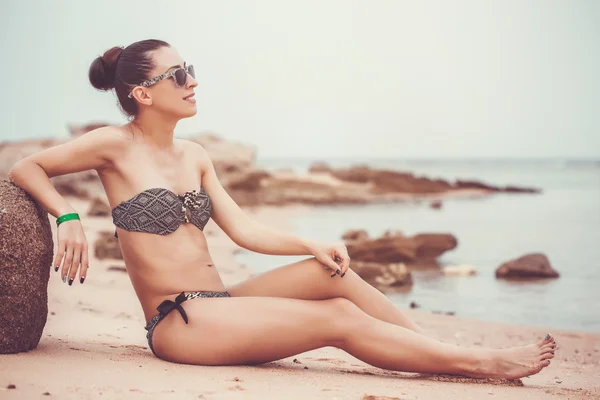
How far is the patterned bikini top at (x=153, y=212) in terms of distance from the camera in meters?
3.59

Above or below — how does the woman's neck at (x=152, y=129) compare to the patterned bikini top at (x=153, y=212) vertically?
above

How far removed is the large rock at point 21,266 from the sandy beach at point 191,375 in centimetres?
11

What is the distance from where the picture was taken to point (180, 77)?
3.79 m

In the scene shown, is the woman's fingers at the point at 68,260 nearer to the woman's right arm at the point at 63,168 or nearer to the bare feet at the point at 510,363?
the woman's right arm at the point at 63,168

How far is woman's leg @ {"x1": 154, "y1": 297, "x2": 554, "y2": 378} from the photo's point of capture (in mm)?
3447

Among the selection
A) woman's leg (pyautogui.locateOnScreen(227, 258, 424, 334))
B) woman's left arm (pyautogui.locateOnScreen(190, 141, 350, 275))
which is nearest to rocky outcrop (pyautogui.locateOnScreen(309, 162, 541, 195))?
woman's left arm (pyautogui.locateOnScreen(190, 141, 350, 275))

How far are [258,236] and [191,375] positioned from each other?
886 mm

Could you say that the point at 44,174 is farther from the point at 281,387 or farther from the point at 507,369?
the point at 507,369

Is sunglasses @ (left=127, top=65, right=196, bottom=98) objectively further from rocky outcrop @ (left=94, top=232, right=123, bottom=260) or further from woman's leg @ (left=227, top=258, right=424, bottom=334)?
rocky outcrop @ (left=94, top=232, right=123, bottom=260)

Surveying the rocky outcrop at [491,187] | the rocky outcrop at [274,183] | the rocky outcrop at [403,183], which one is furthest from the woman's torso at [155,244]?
the rocky outcrop at [491,187]

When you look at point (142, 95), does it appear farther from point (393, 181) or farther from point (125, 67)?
point (393, 181)

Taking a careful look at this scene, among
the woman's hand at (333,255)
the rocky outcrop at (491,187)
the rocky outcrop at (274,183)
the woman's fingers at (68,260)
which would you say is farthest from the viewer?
the rocky outcrop at (491,187)

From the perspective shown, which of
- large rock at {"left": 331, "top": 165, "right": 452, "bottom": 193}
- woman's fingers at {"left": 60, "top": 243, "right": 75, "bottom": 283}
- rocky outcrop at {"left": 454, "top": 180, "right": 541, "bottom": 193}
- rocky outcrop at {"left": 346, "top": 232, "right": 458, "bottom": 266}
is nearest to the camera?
woman's fingers at {"left": 60, "top": 243, "right": 75, "bottom": 283}

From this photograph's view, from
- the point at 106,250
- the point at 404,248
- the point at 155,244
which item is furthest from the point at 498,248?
the point at 155,244
